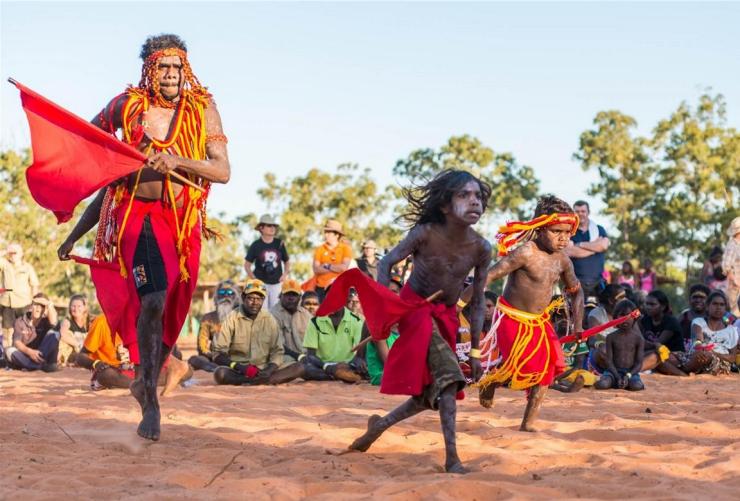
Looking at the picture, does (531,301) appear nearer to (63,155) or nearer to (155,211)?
(155,211)

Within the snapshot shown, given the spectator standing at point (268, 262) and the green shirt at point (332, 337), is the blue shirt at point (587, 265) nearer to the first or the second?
the green shirt at point (332, 337)

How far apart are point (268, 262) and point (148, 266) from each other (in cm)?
909

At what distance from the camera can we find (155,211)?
6047 mm

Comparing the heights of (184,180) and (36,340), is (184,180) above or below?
above

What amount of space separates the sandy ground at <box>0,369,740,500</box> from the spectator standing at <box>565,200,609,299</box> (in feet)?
10.9

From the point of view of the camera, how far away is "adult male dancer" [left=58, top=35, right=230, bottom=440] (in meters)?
5.96

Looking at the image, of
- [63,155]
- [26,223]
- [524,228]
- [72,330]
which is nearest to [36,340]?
[72,330]

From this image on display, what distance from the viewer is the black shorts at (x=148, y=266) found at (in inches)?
234

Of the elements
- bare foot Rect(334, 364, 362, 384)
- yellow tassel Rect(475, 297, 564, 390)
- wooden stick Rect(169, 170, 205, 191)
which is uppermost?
wooden stick Rect(169, 170, 205, 191)

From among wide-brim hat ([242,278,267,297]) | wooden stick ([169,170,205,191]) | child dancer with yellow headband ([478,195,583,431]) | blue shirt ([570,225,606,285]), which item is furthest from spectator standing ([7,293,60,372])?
wooden stick ([169,170,205,191])

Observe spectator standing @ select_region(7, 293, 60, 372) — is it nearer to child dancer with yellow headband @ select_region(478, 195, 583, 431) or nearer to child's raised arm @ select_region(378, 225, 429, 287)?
child dancer with yellow headband @ select_region(478, 195, 583, 431)

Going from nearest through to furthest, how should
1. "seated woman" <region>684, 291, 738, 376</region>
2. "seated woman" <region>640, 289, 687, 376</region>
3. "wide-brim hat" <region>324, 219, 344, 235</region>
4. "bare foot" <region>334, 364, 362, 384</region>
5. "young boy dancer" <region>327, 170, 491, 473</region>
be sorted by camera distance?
"young boy dancer" <region>327, 170, 491, 473</region>, "bare foot" <region>334, 364, 362, 384</region>, "seated woman" <region>684, 291, 738, 376</region>, "seated woman" <region>640, 289, 687, 376</region>, "wide-brim hat" <region>324, 219, 344, 235</region>

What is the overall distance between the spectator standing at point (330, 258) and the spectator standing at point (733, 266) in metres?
5.40

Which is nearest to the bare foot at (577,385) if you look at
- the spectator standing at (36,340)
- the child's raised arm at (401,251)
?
the child's raised arm at (401,251)
